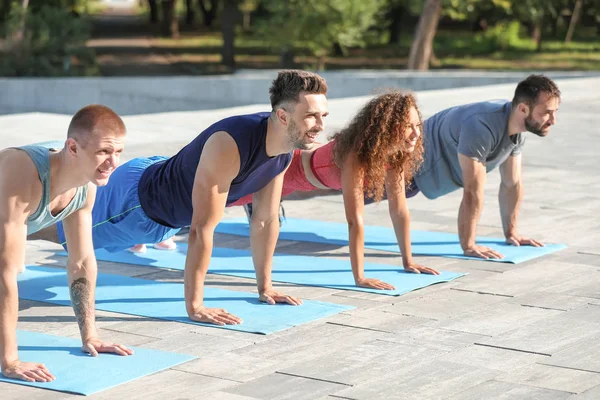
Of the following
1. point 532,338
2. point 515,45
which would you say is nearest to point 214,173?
point 532,338

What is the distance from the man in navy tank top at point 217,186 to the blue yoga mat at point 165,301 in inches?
4.4

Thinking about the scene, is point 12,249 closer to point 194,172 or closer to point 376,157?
point 194,172

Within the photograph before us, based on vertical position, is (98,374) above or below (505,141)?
below

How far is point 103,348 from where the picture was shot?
4719mm

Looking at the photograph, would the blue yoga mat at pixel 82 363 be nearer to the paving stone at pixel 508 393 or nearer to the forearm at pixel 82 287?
the forearm at pixel 82 287

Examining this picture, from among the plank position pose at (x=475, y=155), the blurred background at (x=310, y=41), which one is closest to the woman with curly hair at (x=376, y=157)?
the plank position pose at (x=475, y=155)

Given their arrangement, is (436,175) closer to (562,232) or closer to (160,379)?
(562,232)

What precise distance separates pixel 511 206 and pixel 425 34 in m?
20.0

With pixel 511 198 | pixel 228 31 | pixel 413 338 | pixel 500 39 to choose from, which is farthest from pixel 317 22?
pixel 413 338

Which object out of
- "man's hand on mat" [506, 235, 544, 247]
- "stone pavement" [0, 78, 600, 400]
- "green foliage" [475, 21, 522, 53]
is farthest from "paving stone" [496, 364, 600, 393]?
"green foliage" [475, 21, 522, 53]

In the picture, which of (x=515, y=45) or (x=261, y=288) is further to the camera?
(x=515, y=45)

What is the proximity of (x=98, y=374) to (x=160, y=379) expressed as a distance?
26 cm

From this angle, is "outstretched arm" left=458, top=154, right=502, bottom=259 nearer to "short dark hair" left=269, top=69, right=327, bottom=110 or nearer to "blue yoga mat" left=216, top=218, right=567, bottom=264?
"blue yoga mat" left=216, top=218, right=567, bottom=264

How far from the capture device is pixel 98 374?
4.42 metres
